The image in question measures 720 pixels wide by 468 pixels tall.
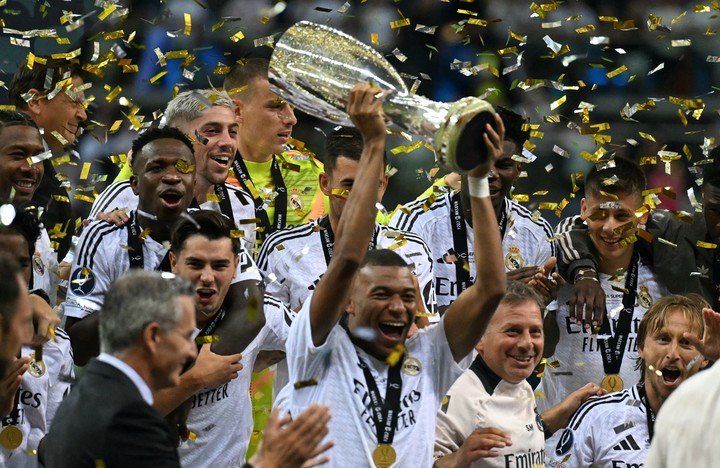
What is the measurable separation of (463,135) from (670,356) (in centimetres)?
233

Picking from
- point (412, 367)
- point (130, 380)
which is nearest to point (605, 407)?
point (412, 367)

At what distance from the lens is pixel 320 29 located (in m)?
5.18

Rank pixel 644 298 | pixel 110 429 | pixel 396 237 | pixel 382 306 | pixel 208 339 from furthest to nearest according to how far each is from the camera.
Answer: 1. pixel 644 298
2. pixel 396 237
3. pixel 208 339
4. pixel 382 306
5. pixel 110 429

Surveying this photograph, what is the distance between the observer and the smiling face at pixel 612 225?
713 centimetres

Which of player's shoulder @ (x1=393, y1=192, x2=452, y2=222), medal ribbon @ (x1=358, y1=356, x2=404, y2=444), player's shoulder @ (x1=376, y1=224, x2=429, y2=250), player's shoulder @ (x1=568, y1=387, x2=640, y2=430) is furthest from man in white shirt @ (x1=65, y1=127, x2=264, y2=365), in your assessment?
player's shoulder @ (x1=568, y1=387, x2=640, y2=430)

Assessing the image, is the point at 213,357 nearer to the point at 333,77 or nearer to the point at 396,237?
the point at 396,237

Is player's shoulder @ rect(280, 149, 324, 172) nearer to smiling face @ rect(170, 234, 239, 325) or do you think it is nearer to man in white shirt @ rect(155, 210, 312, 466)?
man in white shirt @ rect(155, 210, 312, 466)

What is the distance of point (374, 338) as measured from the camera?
533cm

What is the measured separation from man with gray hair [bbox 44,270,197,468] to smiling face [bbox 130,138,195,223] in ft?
6.93

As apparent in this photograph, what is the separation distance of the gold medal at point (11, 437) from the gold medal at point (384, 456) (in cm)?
160

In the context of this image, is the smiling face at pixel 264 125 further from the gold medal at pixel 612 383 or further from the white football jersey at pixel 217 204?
the gold medal at pixel 612 383

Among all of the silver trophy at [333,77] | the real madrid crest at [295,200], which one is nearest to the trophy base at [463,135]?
the silver trophy at [333,77]

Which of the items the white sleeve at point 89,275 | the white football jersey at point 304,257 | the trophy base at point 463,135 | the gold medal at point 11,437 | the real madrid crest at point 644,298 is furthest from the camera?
the real madrid crest at point 644,298

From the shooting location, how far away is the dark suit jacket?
3928 mm
